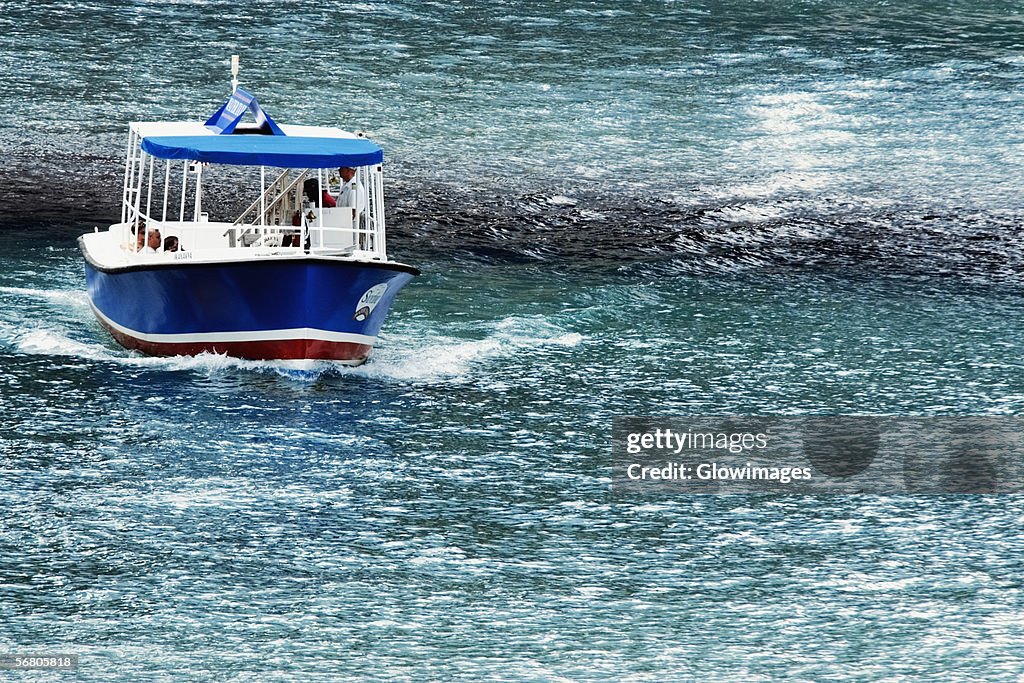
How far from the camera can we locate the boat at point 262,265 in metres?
25.1

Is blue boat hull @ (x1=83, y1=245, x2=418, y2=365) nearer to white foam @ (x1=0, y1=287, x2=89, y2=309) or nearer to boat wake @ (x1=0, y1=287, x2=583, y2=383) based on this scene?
boat wake @ (x1=0, y1=287, x2=583, y2=383)

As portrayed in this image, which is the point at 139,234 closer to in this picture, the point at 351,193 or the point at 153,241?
the point at 153,241

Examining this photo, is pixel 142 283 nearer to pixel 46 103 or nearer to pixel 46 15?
pixel 46 103

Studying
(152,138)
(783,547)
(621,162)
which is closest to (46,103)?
(621,162)

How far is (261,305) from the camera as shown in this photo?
25328 millimetres

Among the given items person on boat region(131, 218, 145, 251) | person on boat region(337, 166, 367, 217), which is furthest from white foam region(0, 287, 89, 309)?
person on boat region(337, 166, 367, 217)

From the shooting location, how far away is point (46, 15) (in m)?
52.8

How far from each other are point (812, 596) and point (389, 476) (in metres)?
6.07

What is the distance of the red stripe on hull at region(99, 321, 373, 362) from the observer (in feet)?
84.3

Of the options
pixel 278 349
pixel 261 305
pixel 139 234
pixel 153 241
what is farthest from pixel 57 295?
pixel 261 305
